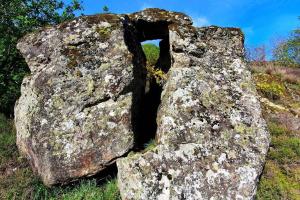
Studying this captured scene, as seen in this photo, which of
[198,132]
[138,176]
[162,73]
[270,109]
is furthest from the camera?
[270,109]

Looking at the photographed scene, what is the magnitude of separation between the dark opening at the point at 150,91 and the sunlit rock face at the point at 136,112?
23 centimetres

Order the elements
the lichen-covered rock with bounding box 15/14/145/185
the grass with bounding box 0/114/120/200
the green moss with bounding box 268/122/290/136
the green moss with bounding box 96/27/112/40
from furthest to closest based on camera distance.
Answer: the green moss with bounding box 268/122/290/136
the green moss with bounding box 96/27/112/40
the lichen-covered rock with bounding box 15/14/145/185
the grass with bounding box 0/114/120/200

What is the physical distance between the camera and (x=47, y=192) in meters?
9.62

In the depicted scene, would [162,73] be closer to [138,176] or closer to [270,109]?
[270,109]

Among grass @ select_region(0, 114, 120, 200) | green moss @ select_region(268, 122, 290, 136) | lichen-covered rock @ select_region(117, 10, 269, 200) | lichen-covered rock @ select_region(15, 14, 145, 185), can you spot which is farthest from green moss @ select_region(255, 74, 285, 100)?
grass @ select_region(0, 114, 120, 200)

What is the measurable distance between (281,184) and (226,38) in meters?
3.81

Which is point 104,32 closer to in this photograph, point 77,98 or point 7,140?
point 77,98

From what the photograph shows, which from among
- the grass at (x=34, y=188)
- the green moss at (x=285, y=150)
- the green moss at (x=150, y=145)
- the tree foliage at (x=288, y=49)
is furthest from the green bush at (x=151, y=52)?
the tree foliage at (x=288, y=49)

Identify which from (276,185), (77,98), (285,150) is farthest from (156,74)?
(276,185)

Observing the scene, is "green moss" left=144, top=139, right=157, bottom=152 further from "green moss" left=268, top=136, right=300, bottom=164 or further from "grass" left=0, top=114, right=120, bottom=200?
"green moss" left=268, top=136, right=300, bottom=164

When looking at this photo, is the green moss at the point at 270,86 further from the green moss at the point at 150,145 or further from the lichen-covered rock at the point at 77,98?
the green moss at the point at 150,145

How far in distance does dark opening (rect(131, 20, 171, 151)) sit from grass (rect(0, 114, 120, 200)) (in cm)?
130

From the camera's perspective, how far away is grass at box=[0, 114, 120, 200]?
9160 mm

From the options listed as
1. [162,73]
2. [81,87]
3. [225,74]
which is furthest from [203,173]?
[162,73]
